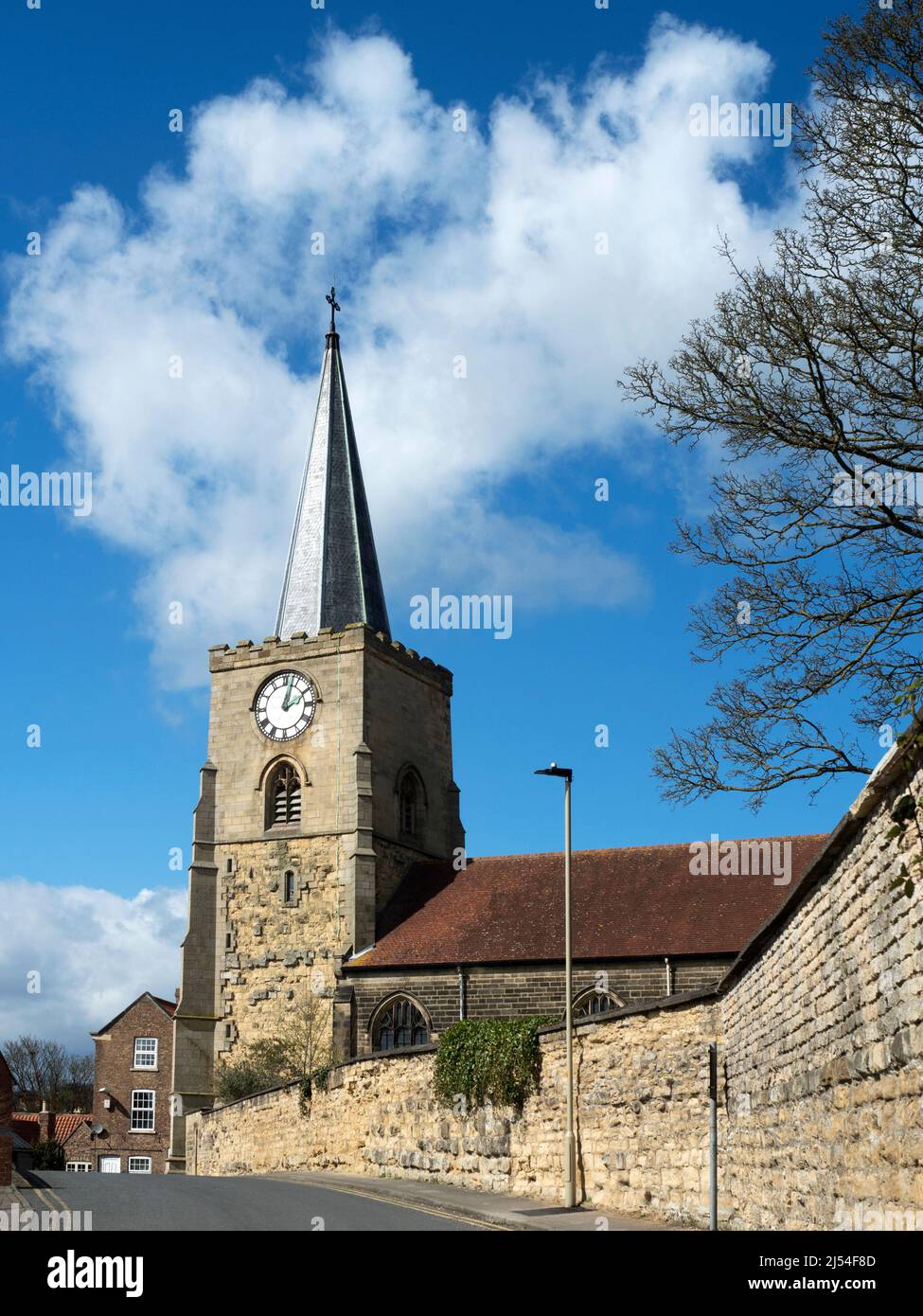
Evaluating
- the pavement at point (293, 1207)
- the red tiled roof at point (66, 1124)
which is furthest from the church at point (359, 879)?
the red tiled roof at point (66, 1124)

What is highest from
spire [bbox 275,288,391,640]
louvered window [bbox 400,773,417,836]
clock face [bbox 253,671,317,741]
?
spire [bbox 275,288,391,640]

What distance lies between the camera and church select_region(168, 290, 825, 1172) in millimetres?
37344

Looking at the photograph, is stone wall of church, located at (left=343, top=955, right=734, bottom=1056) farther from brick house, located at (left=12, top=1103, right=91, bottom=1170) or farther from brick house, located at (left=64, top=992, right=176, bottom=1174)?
brick house, located at (left=12, top=1103, right=91, bottom=1170)

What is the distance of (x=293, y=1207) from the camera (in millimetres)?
19609

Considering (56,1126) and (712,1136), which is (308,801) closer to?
(56,1126)

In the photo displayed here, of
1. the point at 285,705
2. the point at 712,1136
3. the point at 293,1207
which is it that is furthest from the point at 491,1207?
the point at 285,705

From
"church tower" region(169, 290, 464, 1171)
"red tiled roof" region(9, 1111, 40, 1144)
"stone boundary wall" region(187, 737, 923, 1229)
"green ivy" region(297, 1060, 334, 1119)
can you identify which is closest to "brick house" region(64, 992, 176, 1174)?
"red tiled roof" region(9, 1111, 40, 1144)

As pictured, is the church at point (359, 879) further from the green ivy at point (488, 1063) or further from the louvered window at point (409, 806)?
the green ivy at point (488, 1063)

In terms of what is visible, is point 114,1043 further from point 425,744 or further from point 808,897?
point 808,897

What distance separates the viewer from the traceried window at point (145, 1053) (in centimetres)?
5666

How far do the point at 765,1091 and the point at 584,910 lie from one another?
2450cm

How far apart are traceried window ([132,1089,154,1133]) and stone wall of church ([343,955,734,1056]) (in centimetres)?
1961
